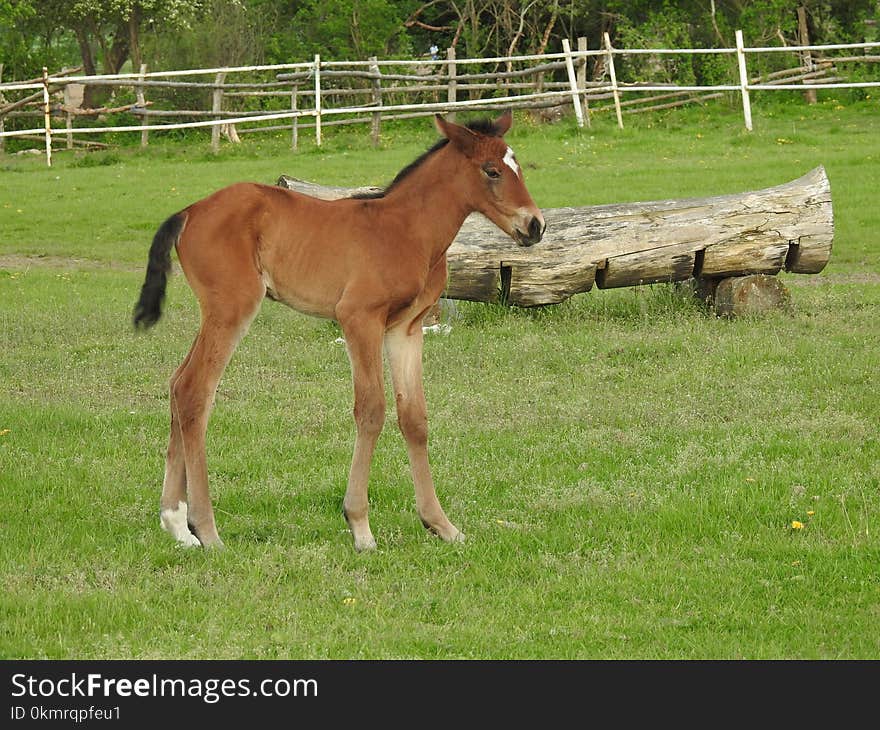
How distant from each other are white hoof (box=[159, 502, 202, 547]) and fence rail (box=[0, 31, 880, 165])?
1838 centimetres

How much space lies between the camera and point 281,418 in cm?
875

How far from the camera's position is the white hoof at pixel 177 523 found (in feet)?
20.4

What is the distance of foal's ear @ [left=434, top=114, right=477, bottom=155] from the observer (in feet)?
20.0

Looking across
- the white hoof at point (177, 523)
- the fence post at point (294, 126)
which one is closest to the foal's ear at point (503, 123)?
the white hoof at point (177, 523)

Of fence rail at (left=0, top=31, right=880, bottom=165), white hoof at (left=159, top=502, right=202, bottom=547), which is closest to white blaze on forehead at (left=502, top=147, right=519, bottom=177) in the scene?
white hoof at (left=159, top=502, right=202, bottom=547)

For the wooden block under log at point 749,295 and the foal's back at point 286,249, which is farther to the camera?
the wooden block under log at point 749,295

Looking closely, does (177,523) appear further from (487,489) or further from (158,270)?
(487,489)

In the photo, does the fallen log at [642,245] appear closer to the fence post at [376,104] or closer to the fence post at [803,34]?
the fence post at [376,104]

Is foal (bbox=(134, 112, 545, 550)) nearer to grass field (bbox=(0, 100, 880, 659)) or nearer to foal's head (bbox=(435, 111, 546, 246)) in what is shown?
foal's head (bbox=(435, 111, 546, 246))

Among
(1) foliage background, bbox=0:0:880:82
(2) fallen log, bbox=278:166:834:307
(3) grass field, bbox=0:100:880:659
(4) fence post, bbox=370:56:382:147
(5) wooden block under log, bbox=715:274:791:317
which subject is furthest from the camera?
(1) foliage background, bbox=0:0:880:82

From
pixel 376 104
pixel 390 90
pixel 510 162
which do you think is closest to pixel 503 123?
pixel 510 162

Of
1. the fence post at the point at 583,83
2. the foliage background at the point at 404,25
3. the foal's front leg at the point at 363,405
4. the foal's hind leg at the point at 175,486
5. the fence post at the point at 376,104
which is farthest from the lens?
the foliage background at the point at 404,25

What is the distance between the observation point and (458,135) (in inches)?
242

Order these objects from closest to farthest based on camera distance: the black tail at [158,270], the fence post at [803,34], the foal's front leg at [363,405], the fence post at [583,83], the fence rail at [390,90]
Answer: the foal's front leg at [363,405]
the black tail at [158,270]
the fence rail at [390,90]
the fence post at [583,83]
the fence post at [803,34]
